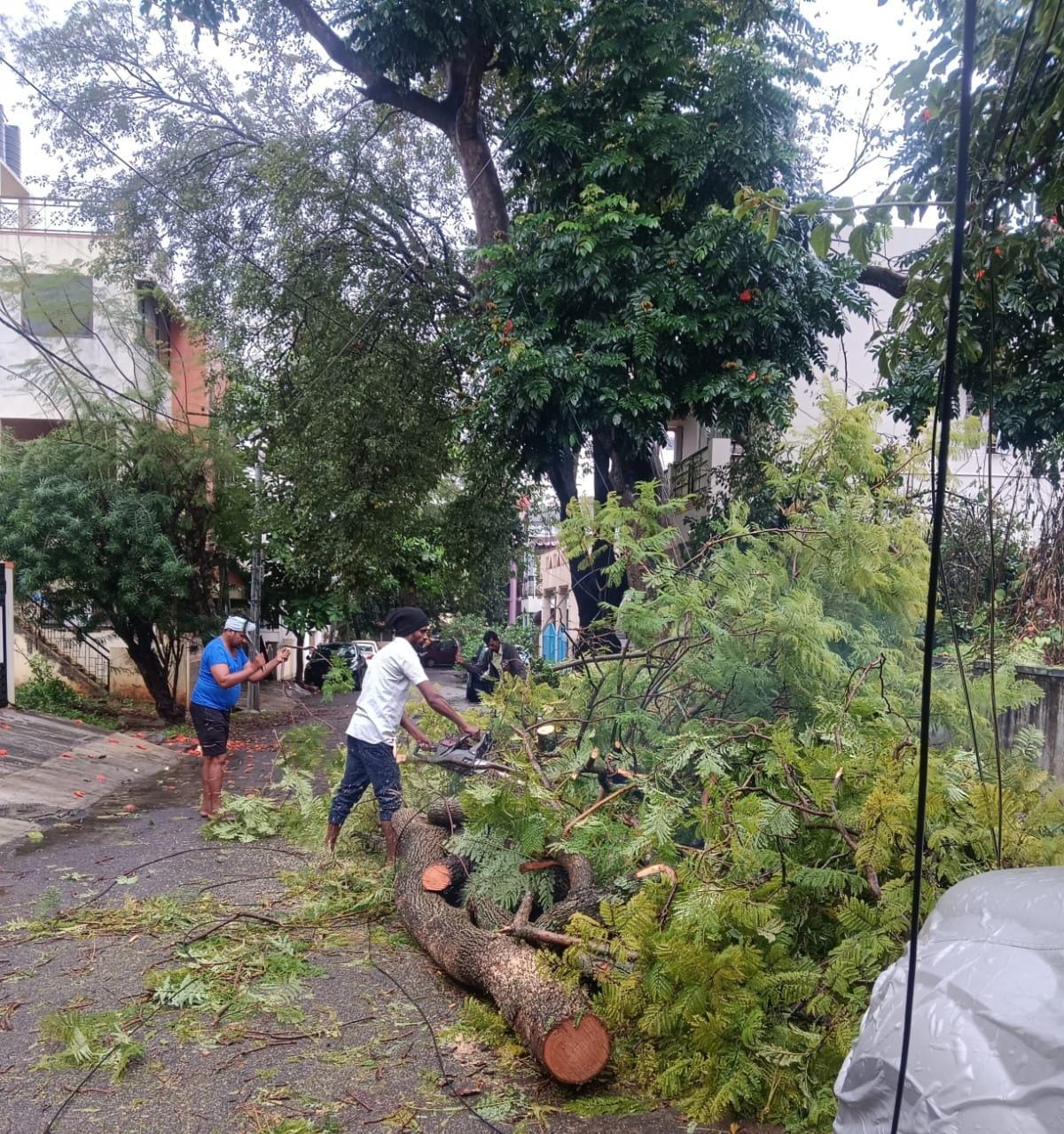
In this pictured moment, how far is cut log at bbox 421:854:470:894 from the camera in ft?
16.7

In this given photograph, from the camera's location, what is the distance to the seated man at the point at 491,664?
457 inches

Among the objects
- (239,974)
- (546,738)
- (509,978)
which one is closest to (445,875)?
(546,738)

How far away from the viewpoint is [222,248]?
13.0 metres

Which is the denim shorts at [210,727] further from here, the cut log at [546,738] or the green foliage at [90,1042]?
the green foliage at [90,1042]

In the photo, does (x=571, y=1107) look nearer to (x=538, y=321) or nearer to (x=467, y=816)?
(x=467, y=816)

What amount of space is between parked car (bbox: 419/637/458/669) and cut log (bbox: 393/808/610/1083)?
31215mm

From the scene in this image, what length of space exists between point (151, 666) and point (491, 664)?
18.0 ft

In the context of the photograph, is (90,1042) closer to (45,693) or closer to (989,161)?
(989,161)

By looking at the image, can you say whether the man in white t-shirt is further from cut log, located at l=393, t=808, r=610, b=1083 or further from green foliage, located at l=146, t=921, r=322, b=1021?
green foliage, located at l=146, t=921, r=322, b=1021

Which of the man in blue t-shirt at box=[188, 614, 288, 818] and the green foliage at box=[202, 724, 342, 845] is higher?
the man in blue t-shirt at box=[188, 614, 288, 818]

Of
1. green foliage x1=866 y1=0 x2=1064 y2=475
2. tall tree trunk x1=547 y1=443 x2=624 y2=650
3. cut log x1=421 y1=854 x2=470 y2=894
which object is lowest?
cut log x1=421 y1=854 x2=470 y2=894

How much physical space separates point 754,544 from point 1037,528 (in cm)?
370

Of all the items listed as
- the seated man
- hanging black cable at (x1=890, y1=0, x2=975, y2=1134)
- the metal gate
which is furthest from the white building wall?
hanging black cable at (x1=890, y1=0, x2=975, y2=1134)

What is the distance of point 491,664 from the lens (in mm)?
13633
